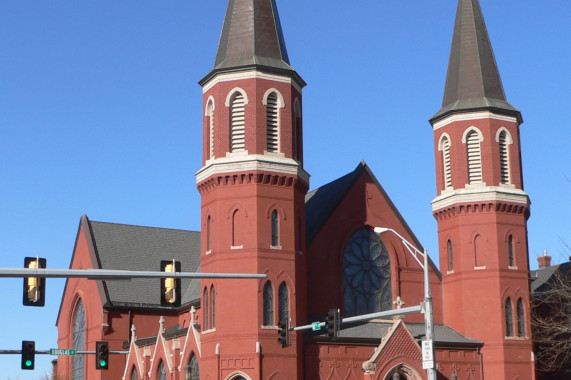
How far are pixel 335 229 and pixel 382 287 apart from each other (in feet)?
12.7

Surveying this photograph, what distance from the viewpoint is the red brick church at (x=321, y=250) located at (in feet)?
138

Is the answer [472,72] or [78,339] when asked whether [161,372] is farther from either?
[472,72]

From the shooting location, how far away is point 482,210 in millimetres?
48281

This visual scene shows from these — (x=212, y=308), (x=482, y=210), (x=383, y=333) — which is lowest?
(x=383, y=333)

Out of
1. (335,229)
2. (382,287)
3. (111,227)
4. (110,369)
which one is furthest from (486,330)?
(111,227)

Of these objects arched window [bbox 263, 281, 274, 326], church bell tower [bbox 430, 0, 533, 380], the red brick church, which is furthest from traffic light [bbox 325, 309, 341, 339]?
church bell tower [bbox 430, 0, 533, 380]

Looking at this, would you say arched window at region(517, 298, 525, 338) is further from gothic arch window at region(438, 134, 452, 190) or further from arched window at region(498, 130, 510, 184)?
gothic arch window at region(438, 134, 452, 190)

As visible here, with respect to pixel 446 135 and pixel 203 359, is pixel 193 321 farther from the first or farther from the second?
pixel 446 135

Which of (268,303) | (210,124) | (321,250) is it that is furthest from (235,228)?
(321,250)

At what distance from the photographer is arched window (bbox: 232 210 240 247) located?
42.2 meters

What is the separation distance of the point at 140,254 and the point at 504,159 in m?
24.1

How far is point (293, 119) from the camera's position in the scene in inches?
1767

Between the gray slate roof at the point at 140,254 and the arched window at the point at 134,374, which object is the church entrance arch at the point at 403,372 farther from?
the arched window at the point at 134,374

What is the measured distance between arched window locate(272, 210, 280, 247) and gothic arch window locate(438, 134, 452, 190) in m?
11.6
